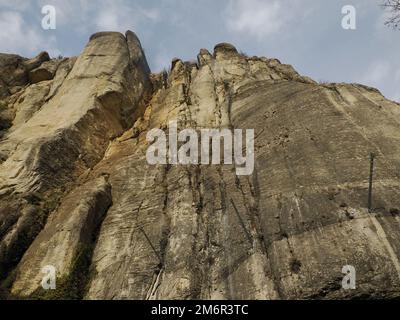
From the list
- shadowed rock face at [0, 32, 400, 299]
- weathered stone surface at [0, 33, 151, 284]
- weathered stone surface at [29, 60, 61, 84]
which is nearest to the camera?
shadowed rock face at [0, 32, 400, 299]

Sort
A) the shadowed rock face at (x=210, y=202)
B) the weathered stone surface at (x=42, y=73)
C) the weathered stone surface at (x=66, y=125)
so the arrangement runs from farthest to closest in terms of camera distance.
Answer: the weathered stone surface at (x=42, y=73), the weathered stone surface at (x=66, y=125), the shadowed rock face at (x=210, y=202)

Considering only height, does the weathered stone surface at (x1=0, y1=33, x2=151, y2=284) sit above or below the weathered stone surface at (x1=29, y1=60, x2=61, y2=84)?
below

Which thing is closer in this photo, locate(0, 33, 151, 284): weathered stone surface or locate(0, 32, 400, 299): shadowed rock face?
locate(0, 32, 400, 299): shadowed rock face

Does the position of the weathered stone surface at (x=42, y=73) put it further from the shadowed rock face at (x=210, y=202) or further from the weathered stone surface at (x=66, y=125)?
the shadowed rock face at (x=210, y=202)

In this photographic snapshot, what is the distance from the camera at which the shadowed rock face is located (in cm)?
1298

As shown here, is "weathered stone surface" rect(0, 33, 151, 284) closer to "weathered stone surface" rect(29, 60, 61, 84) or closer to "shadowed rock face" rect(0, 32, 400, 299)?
"shadowed rock face" rect(0, 32, 400, 299)

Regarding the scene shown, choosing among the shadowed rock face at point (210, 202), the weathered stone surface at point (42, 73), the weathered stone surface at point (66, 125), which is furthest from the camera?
the weathered stone surface at point (42, 73)

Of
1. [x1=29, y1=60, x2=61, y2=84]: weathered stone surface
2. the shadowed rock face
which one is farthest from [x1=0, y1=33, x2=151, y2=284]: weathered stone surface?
[x1=29, y1=60, x2=61, y2=84]: weathered stone surface

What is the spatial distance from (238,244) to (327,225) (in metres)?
2.52

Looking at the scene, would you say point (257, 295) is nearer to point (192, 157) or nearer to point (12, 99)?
point (192, 157)

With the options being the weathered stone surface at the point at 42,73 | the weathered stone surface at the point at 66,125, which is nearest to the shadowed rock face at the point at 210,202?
the weathered stone surface at the point at 66,125

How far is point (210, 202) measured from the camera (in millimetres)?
16188

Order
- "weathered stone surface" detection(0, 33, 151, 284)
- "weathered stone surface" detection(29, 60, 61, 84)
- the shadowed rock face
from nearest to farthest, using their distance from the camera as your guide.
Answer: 1. the shadowed rock face
2. "weathered stone surface" detection(0, 33, 151, 284)
3. "weathered stone surface" detection(29, 60, 61, 84)

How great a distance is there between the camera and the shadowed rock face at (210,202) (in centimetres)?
1298
